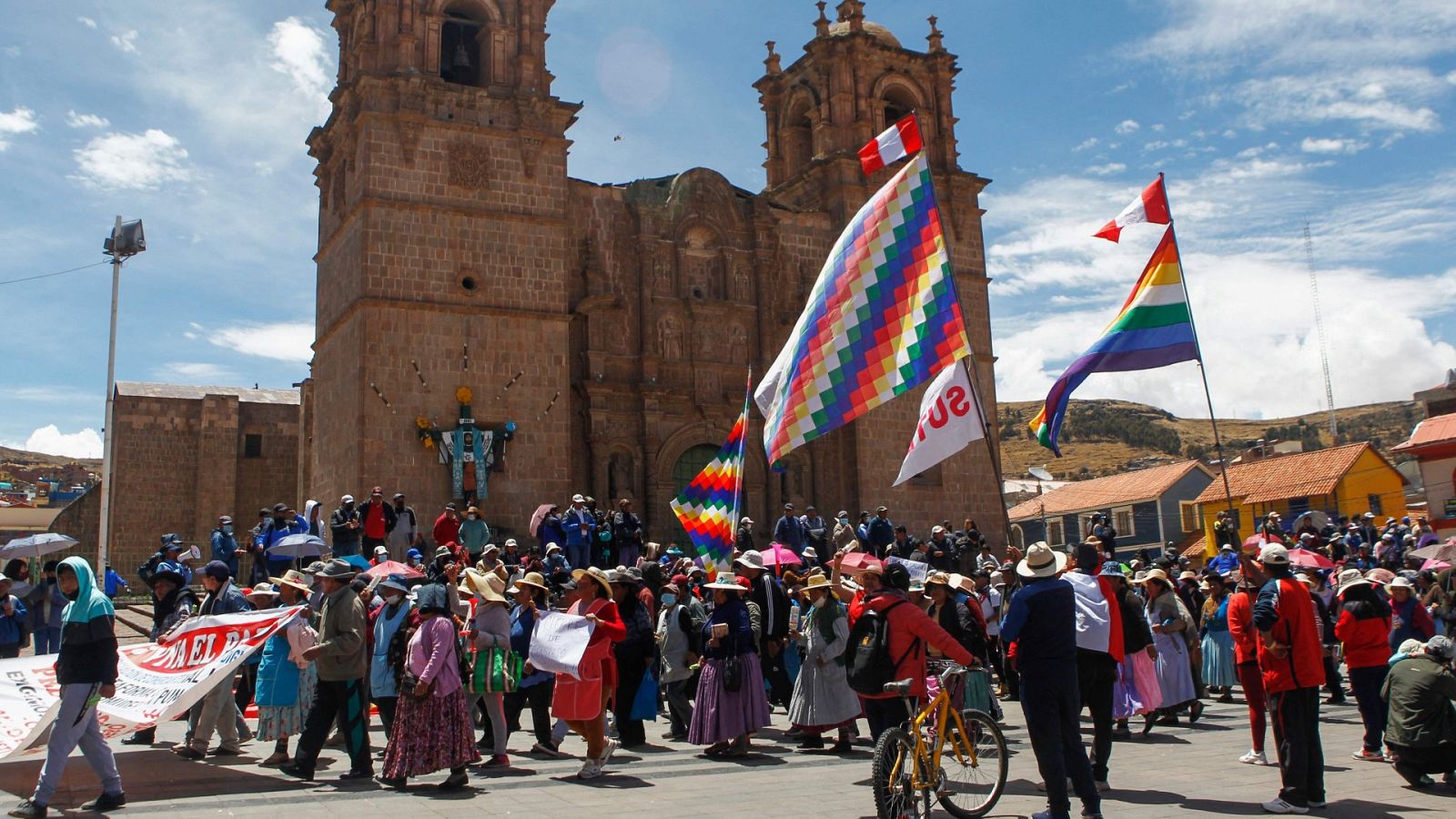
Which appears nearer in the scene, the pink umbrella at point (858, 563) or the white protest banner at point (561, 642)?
the pink umbrella at point (858, 563)

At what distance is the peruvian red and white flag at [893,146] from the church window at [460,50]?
1427cm

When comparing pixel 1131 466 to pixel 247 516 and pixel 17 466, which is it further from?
pixel 17 466

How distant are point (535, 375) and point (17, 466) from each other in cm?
7840

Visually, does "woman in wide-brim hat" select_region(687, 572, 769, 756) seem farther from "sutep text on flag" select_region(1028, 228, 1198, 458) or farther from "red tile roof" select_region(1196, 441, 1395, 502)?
"red tile roof" select_region(1196, 441, 1395, 502)

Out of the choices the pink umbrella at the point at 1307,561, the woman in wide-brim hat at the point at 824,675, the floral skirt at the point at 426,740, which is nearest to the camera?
the floral skirt at the point at 426,740

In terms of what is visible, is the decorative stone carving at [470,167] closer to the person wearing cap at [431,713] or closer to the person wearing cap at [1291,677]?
the person wearing cap at [431,713]

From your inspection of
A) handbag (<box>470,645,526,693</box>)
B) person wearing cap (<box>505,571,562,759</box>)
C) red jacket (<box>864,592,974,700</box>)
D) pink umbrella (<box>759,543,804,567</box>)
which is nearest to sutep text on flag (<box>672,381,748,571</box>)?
pink umbrella (<box>759,543,804,567</box>)

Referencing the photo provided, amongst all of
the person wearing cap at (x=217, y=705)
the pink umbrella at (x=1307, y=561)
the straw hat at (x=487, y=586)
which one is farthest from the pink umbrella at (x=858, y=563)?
the pink umbrella at (x=1307, y=561)

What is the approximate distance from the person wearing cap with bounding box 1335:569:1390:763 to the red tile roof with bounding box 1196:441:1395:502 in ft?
106

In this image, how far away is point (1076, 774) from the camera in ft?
23.8

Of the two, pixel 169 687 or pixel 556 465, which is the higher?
pixel 556 465

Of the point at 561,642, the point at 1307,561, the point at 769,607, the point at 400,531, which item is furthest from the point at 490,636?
the point at 400,531

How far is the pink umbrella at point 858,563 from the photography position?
340 inches

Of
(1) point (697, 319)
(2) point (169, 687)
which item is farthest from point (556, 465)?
(2) point (169, 687)
